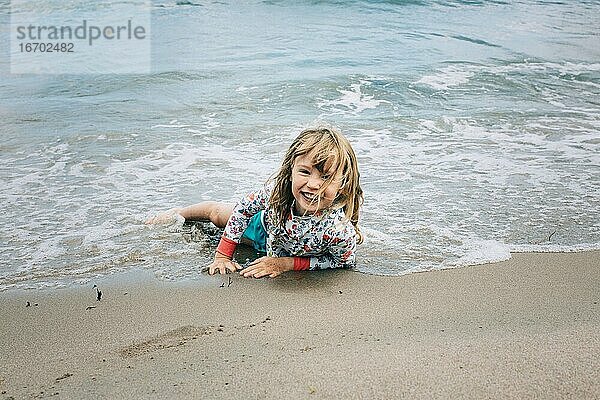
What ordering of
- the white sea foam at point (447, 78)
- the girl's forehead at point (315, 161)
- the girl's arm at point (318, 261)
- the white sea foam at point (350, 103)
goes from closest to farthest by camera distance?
the girl's forehead at point (315, 161), the girl's arm at point (318, 261), the white sea foam at point (350, 103), the white sea foam at point (447, 78)

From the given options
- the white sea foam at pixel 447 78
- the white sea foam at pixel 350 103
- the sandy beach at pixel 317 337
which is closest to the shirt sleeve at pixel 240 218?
the sandy beach at pixel 317 337

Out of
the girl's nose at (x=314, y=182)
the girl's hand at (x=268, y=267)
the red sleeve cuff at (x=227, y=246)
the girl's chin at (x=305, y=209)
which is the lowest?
the girl's hand at (x=268, y=267)

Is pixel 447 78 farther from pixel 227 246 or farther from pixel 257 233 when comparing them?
pixel 227 246

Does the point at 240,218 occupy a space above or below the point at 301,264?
above

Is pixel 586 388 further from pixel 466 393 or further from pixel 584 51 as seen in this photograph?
pixel 584 51

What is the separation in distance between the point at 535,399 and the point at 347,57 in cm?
949

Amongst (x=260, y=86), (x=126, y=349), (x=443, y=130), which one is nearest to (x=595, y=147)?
(x=443, y=130)

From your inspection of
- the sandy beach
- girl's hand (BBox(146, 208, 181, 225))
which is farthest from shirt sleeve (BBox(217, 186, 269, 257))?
girl's hand (BBox(146, 208, 181, 225))

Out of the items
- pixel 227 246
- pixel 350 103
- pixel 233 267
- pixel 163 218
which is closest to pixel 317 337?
pixel 233 267

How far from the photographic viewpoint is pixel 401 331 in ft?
8.87

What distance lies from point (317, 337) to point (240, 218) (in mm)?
1118

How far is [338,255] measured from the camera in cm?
353

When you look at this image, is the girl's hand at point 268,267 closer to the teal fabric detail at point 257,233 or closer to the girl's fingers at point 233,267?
the girl's fingers at point 233,267

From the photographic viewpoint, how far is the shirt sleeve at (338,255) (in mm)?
3484
